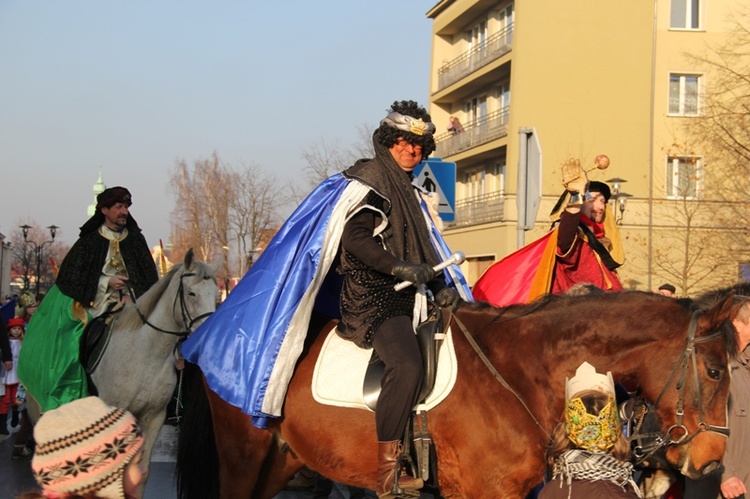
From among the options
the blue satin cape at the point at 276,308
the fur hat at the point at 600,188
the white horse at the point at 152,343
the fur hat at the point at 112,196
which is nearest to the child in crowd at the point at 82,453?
the blue satin cape at the point at 276,308

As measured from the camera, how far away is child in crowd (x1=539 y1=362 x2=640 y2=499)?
13.0 ft

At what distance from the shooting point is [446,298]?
5.59m

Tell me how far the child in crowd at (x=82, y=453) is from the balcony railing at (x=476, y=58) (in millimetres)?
35804

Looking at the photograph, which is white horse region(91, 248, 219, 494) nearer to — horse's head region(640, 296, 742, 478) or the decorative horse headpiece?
horse's head region(640, 296, 742, 478)

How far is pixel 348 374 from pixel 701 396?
205cm

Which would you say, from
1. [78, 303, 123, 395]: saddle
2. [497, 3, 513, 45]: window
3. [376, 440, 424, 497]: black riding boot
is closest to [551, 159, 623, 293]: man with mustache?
[376, 440, 424, 497]: black riding boot

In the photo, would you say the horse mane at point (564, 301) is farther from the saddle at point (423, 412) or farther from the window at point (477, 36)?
the window at point (477, 36)

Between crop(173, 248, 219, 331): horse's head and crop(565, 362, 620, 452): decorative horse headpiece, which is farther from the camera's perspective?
crop(173, 248, 219, 331): horse's head

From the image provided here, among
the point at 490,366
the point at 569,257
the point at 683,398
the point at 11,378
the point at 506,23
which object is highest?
the point at 506,23

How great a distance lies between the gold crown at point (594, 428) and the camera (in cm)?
401

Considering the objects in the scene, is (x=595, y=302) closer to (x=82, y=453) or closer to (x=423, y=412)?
(x=423, y=412)

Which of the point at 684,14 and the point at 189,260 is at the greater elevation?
the point at 684,14

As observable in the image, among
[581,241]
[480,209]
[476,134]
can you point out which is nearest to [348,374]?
[581,241]

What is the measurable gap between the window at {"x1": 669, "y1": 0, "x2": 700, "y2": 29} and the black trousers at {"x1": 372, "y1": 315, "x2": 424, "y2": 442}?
35096 mm
